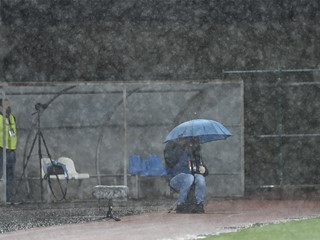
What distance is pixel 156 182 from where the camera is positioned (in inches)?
915

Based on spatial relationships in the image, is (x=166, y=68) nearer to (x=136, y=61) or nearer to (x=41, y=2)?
(x=136, y=61)

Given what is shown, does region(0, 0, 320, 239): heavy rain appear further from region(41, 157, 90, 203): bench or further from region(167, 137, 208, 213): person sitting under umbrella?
region(167, 137, 208, 213): person sitting under umbrella

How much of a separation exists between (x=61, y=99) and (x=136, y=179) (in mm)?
2114

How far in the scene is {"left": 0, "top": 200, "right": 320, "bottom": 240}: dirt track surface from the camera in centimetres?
1565

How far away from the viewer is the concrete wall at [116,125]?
22500 millimetres

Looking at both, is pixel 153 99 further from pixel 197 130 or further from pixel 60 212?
pixel 60 212

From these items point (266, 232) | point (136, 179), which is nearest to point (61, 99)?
point (136, 179)

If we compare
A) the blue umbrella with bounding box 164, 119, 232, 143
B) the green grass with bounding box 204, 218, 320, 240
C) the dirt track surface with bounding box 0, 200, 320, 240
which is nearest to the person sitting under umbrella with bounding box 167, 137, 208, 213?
the blue umbrella with bounding box 164, 119, 232, 143

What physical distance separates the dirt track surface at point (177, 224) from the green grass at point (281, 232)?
1.44 ft

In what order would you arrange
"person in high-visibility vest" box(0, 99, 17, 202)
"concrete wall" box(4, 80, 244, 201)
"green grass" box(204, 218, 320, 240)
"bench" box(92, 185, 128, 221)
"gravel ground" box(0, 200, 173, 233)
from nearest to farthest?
1. "green grass" box(204, 218, 320, 240)
2. "gravel ground" box(0, 200, 173, 233)
3. "bench" box(92, 185, 128, 221)
4. "person in high-visibility vest" box(0, 99, 17, 202)
5. "concrete wall" box(4, 80, 244, 201)

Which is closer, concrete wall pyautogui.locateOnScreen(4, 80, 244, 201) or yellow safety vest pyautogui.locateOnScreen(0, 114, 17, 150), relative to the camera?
yellow safety vest pyautogui.locateOnScreen(0, 114, 17, 150)

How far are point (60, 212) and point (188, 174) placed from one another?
2310 millimetres

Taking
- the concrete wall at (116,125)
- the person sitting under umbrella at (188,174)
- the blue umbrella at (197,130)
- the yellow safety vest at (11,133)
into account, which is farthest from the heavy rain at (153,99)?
the blue umbrella at (197,130)

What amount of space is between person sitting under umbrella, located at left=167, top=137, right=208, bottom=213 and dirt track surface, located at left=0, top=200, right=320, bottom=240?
316 mm
